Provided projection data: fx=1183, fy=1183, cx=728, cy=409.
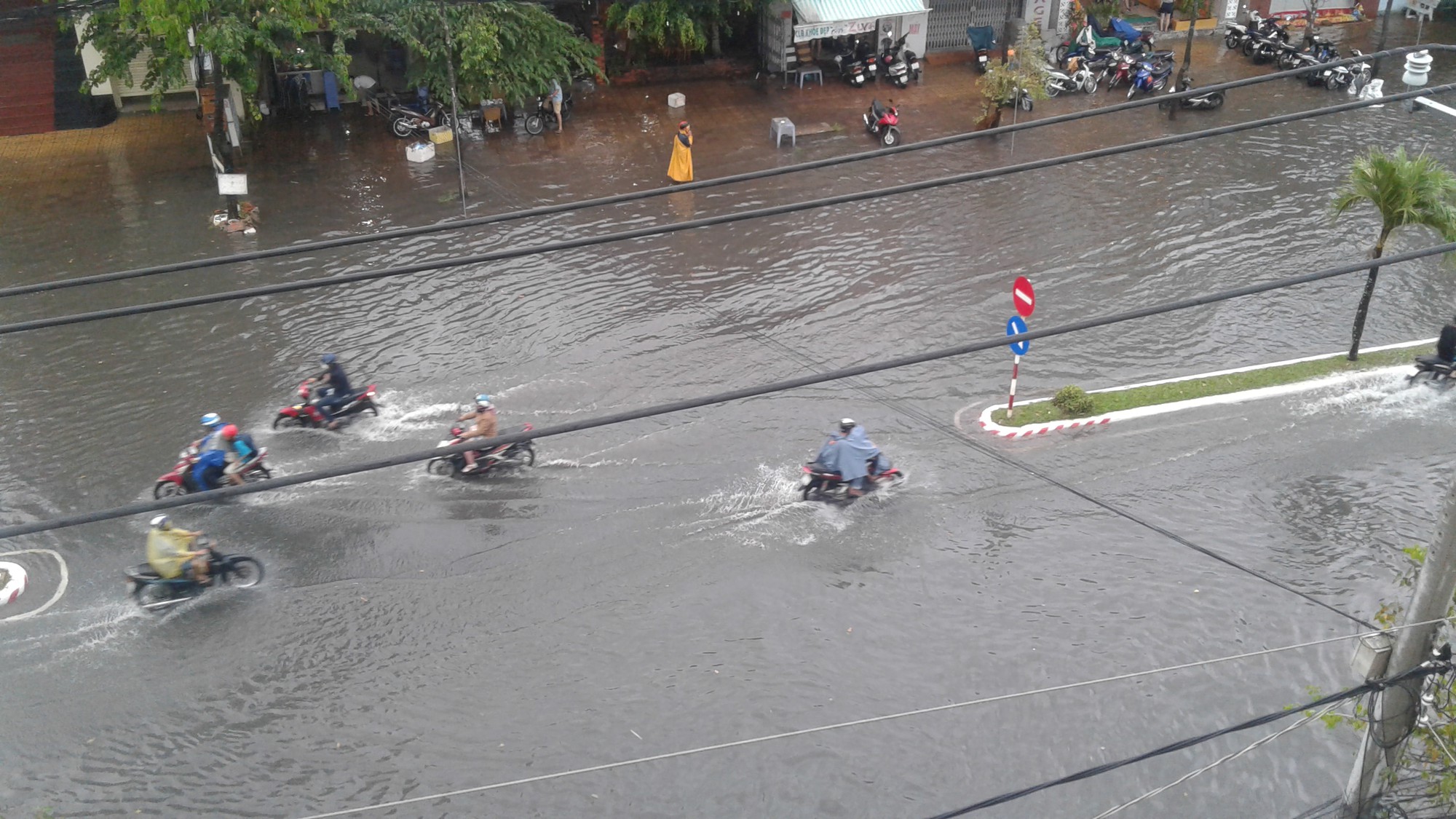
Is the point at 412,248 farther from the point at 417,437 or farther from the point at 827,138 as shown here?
the point at 827,138

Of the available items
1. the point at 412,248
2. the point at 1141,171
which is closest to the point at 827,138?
the point at 1141,171

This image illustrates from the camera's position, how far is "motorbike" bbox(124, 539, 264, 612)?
1191cm

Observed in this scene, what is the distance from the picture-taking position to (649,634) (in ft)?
37.9

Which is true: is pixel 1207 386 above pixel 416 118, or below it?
below

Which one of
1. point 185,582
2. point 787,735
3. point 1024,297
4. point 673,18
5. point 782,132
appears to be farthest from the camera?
point 673,18

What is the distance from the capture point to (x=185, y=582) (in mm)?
11922

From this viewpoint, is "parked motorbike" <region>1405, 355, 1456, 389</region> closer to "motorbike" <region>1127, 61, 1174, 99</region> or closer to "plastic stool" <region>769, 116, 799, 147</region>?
"motorbike" <region>1127, 61, 1174, 99</region>

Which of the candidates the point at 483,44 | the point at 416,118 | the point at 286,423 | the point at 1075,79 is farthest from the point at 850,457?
the point at 1075,79

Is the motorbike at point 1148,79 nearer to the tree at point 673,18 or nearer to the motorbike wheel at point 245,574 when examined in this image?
the tree at point 673,18

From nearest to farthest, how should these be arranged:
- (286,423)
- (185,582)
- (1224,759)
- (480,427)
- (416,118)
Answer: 1. (1224,759)
2. (185,582)
3. (480,427)
4. (286,423)
5. (416,118)

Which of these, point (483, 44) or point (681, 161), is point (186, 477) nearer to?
point (681, 161)

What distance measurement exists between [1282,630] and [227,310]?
47.7 ft

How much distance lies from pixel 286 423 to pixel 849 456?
712cm

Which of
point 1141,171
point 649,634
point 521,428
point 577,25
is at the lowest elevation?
point 649,634
